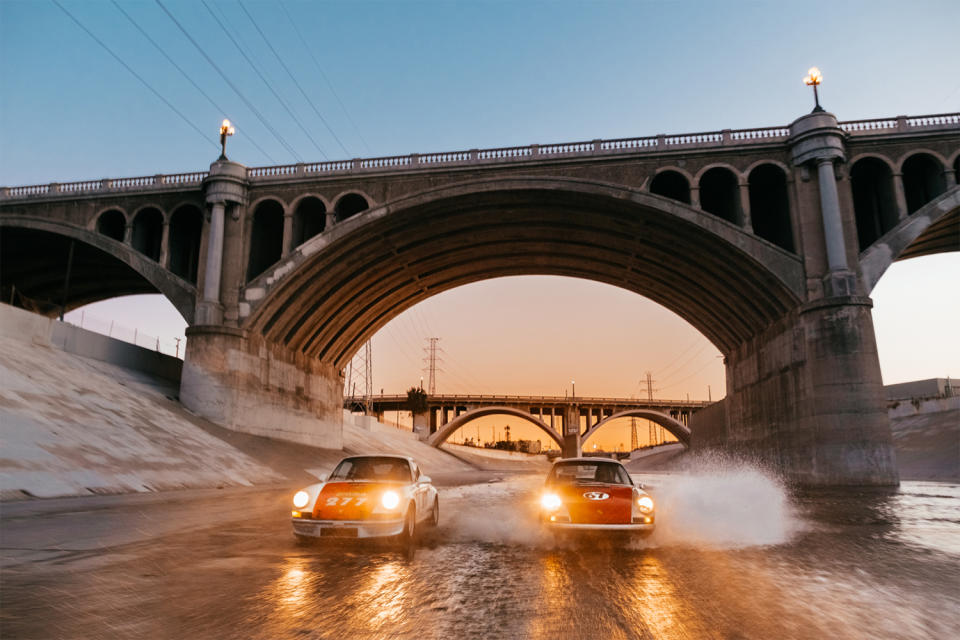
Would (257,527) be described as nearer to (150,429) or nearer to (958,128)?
(150,429)

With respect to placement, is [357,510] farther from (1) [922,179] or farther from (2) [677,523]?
(1) [922,179]

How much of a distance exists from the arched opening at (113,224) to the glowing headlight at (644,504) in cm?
3692

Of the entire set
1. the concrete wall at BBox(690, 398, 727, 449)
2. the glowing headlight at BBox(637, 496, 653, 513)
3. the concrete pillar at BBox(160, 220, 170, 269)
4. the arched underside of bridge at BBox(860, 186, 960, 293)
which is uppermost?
the concrete pillar at BBox(160, 220, 170, 269)

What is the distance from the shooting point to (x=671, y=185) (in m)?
35.3

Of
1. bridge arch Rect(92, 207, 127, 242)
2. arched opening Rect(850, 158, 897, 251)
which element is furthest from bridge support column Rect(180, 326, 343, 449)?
arched opening Rect(850, 158, 897, 251)

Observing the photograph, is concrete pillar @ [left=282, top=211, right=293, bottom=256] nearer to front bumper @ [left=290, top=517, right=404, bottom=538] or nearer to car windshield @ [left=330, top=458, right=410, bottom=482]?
car windshield @ [left=330, top=458, right=410, bottom=482]

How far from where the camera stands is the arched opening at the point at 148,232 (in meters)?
36.4

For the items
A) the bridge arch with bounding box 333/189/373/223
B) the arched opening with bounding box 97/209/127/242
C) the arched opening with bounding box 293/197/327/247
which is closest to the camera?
the bridge arch with bounding box 333/189/373/223

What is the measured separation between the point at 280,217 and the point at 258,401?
11.6m

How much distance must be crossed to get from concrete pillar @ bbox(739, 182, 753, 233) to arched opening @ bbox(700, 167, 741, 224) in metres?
0.25

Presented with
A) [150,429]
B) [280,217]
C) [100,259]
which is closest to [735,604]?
[150,429]

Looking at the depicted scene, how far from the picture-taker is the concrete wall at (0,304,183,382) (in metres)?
26.5

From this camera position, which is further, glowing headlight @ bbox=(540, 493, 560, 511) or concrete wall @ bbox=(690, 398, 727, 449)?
concrete wall @ bbox=(690, 398, 727, 449)

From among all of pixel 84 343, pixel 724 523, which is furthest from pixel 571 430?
pixel 724 523
